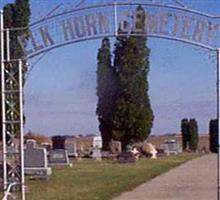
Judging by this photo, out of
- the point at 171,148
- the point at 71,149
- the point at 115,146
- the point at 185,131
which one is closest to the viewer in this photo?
the point at 71,149

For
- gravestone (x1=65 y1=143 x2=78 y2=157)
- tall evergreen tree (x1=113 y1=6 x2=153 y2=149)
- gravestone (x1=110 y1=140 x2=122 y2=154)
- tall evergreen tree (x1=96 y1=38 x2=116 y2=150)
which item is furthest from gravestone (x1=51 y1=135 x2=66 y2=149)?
tall evergreen tree (x1=113 y1=6 x2=153 y2=149)

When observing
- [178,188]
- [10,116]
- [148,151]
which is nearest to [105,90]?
[148,151]

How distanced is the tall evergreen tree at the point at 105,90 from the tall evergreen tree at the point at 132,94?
73 centimetres

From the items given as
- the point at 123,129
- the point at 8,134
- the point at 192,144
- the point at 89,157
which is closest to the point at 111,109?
the point at 123,129

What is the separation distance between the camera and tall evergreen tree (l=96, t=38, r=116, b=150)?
58594 mm

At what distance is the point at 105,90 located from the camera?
6009 centimetres

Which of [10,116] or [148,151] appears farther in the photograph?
[148,151]

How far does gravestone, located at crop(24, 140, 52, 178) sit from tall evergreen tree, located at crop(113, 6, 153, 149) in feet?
76.5

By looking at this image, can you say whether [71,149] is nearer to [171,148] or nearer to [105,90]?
[105,90]

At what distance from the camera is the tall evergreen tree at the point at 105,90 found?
192 ft

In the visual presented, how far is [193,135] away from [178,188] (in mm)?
45646

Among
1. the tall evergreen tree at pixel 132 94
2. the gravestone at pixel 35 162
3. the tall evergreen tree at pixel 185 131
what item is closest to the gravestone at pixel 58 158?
the gravestone at pixel 35 162

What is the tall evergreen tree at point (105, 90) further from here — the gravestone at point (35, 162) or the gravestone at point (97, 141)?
the gravestone at point (35, 162)

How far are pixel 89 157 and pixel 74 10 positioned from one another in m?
37.0
